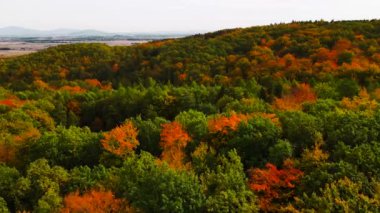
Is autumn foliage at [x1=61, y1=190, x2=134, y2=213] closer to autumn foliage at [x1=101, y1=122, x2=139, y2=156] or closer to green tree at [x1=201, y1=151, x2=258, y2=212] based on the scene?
green tree at [x1=201, y1=151, x2=258, y2=212]

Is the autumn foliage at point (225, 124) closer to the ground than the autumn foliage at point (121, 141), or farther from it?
farther from it

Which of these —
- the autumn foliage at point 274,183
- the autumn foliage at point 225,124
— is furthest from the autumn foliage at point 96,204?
the autumn foliage at point 225,124

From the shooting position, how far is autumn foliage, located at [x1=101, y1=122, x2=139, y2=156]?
58.1 m

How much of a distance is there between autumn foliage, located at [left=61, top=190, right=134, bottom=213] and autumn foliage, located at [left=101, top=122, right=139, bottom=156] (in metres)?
13.4

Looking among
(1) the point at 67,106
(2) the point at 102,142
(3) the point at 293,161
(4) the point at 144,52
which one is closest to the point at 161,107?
(1) the point at 67,106

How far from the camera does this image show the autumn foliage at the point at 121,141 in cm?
5809

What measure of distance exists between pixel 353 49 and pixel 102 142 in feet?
288

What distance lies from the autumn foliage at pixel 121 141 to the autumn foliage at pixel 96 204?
13.4 meters

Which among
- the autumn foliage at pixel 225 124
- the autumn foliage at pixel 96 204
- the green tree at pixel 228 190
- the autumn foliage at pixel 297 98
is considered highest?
the autumn foliage at pixel 225 124

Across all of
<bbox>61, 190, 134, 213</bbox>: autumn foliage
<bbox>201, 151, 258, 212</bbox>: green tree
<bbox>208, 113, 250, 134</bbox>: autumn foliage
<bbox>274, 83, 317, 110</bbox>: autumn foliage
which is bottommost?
<bbox>61, 190, 134, 213</bbox>: autumn foliage

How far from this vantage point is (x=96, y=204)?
42.3 metres

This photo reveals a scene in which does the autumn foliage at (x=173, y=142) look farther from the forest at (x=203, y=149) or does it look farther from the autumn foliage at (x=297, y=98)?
the autumn foliage at (x=297, y=98)

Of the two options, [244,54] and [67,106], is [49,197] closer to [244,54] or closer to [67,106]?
[67,106]

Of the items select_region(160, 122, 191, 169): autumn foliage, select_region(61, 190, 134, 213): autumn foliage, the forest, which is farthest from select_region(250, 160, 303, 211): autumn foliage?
select_region(61, 190, 134, 213): autumn foliage
